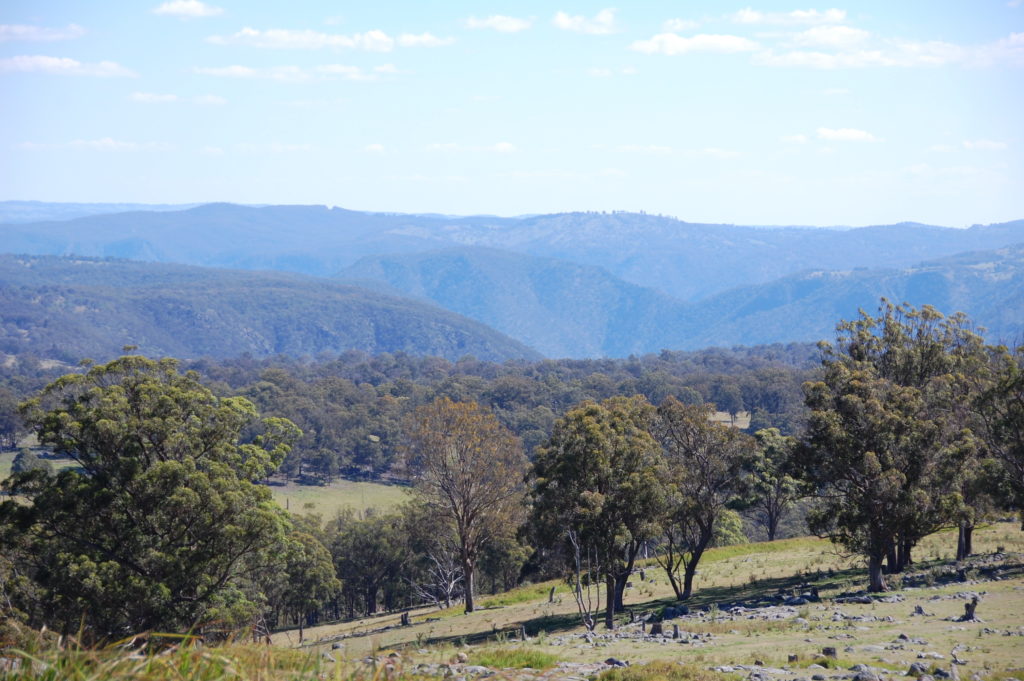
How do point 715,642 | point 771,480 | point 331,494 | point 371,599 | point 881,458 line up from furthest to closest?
point 331,494
point 371,599
point 771,480
point 881,458
point 715,642

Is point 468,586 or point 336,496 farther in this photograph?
point 336,496

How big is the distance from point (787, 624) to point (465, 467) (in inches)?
603

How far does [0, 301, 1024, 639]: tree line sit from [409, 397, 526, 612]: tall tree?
8 cm

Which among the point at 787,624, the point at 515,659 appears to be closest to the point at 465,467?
the point at 787,624

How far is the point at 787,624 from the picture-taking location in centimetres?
1931

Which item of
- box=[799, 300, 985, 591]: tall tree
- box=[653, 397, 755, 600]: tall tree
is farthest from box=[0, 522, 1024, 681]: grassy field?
Result: box=[653, 397, 755, 600]: tall tree

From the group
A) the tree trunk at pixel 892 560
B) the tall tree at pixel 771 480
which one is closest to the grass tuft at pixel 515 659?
the tree trunk at pixel 892 560

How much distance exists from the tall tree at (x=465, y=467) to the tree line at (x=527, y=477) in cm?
8

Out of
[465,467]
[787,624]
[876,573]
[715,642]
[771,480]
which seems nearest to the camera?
[715,642]

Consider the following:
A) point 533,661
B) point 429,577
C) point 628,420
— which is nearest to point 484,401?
point 429,577

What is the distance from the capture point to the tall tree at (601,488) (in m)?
23.9

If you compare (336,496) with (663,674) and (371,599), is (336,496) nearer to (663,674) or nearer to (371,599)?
(371,599)

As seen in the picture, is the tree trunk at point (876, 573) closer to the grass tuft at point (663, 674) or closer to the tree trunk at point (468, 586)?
the grass tuft at point (663, 674)

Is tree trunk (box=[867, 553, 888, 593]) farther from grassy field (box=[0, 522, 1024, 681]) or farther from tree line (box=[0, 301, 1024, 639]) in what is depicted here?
grassy field (box=[0, 522, 1024, 681])
